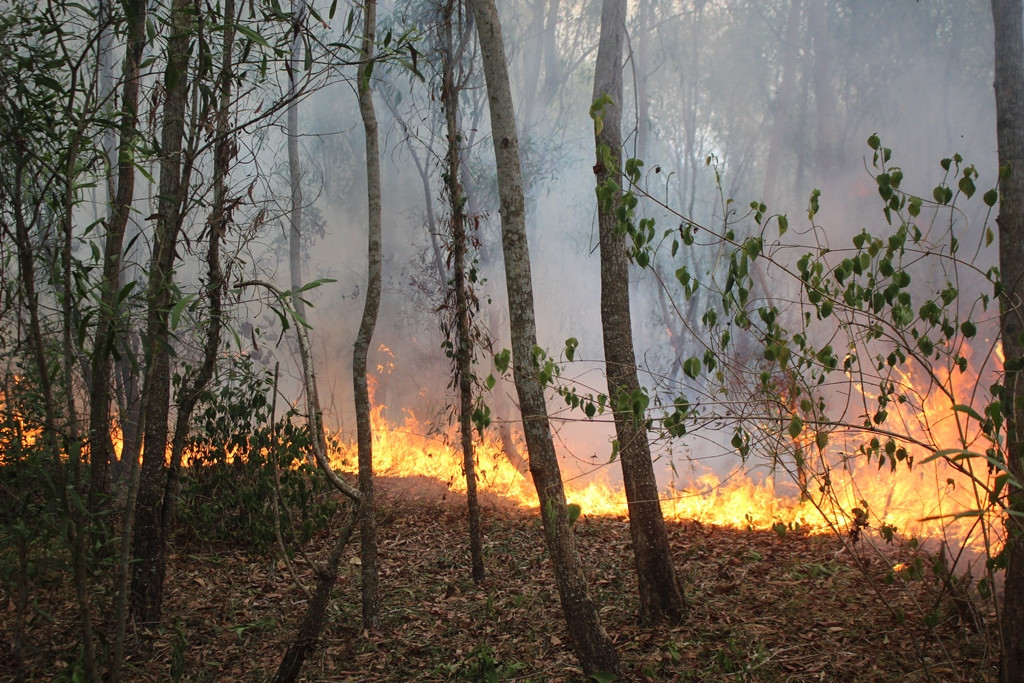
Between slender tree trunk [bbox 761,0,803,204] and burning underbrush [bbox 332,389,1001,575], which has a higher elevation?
slender tree trunk [bbox 761,0,803,204]

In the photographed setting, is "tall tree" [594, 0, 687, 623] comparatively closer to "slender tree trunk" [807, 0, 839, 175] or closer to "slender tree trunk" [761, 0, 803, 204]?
"slender tree trunk" [807, 0, 839, 175]

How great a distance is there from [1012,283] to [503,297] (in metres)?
6.52

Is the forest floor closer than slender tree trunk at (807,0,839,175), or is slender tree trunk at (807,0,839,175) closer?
the forest floor

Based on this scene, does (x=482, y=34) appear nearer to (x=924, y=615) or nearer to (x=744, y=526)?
(x=924, y=615)

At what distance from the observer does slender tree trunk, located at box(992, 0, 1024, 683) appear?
2.58m

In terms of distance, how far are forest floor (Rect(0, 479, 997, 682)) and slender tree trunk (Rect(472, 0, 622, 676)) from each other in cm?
51

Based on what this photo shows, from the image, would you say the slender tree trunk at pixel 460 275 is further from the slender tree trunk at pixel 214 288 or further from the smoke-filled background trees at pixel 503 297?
the slender tree trunk at pixel 214 288

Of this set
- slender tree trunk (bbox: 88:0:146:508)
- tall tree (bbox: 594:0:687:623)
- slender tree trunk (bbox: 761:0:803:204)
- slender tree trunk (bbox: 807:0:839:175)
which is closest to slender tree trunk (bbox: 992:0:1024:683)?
tall tree (bbox: 594:0:687:623)

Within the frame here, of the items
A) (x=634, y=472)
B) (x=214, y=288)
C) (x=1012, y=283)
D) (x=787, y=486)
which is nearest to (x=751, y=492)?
(x=787, y=486)

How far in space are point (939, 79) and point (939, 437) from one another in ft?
9.95

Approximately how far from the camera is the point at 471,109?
950 cm

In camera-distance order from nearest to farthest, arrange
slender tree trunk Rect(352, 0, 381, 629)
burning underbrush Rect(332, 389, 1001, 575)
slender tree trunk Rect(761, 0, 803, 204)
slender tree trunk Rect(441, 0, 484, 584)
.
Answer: slender tree trunk Rect(352, 0, 381, 629), slender tree trunk Rect(441, 0, 484, 584), burning underbrush Rect(332, 389, 1001, 575), slender tree trunk Rect(761, 0, 803, 204)

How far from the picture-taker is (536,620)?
441cm

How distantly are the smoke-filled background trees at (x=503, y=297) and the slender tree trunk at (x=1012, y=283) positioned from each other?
0.04 m
